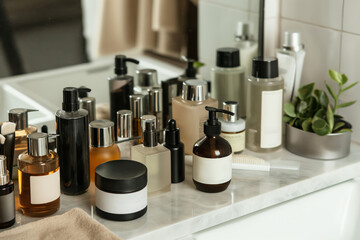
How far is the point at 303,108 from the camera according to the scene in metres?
1.34

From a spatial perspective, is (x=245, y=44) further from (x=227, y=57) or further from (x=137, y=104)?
(x=137, y=104)

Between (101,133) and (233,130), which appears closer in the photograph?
(101,133)

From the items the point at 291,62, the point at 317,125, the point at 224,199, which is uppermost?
the point at 291,62

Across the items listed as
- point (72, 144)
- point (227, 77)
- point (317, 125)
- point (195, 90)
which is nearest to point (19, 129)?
point (72, 144)

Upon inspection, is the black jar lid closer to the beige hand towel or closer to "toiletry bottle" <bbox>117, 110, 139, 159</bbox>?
the beige hand towel

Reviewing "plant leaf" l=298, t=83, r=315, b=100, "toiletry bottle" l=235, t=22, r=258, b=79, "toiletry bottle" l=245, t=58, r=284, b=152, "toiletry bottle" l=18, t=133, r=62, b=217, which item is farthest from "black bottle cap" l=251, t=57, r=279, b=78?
"toiletry bottle" l=18, t=133, r=62, b=217

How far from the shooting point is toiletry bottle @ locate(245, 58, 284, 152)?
128cm

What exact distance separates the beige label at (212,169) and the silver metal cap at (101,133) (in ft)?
0.55

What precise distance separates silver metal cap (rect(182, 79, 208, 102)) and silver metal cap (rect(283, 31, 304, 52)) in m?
0.26

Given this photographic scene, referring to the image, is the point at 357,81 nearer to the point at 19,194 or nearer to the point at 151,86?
the point at 151,86

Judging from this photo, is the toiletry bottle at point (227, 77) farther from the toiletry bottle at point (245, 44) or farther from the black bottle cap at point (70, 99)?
the black bottle cap at point (70, 99)

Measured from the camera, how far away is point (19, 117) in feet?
3.80

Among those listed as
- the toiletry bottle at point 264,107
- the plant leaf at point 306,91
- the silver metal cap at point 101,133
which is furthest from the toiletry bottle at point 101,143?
the plant leaf at point 306,91

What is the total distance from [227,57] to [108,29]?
0.93ft
